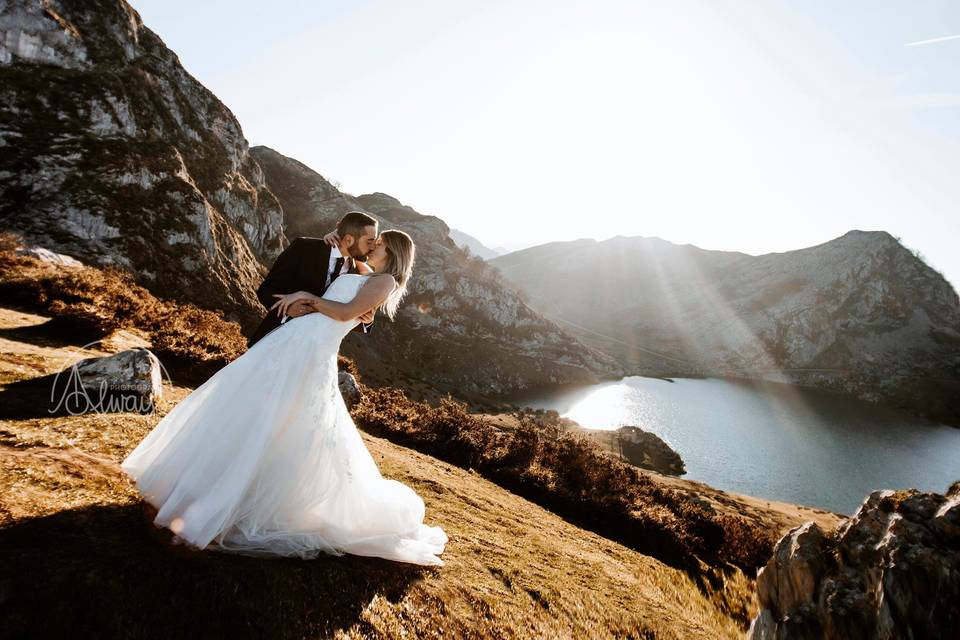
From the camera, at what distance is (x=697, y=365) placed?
11919cm

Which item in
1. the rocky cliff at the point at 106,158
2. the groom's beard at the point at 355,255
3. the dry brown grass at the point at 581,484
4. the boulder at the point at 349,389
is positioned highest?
the rocky cliff at the point at 106,158

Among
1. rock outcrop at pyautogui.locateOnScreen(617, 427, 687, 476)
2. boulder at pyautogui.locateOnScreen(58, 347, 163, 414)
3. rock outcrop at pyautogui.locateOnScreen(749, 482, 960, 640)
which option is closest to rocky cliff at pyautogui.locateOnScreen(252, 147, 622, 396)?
rock outcrop at pyautogui.locateOnScreen(617, 427, 687, 476)

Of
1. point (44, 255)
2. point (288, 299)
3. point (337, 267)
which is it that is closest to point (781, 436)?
point (337, 267)

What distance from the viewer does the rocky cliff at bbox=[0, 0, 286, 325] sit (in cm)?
1762

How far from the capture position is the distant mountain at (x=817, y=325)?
107250 mm

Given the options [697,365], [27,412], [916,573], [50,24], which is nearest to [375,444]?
[27,412]

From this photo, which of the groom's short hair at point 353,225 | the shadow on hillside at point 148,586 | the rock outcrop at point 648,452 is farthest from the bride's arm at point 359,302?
the rock outcrop at point 648,452

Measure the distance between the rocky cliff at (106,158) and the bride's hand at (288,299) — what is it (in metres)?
18.1

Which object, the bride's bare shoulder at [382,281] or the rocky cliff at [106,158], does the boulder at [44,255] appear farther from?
the bride's bare shoulder at [382,281]

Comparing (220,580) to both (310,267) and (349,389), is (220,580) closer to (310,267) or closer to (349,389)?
(310,267)

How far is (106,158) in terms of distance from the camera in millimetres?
21344

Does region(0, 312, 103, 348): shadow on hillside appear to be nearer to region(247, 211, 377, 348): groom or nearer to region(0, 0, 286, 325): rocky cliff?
region(247, 211, 377, 348): groom

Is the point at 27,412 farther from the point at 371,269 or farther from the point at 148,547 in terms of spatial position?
the point at 371,269

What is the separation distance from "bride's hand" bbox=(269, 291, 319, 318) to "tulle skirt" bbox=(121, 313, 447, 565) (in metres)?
0.15
